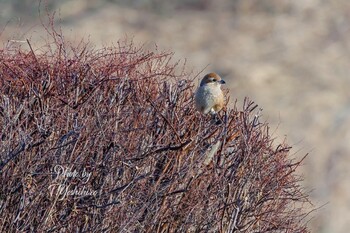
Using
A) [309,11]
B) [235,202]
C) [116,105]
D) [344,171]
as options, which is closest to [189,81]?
[116,105]

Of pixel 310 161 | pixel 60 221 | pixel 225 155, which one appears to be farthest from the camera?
pixel 310 161

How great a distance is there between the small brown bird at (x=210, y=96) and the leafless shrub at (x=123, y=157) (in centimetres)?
11

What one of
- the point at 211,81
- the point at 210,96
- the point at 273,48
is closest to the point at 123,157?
the point at 210,96

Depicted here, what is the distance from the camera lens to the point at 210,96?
455 inches

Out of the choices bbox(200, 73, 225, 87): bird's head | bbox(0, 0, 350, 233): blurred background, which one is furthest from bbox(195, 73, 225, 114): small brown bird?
bbox(0, 0, 350, 233): blurred background

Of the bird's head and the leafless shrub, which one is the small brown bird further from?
the leafless shrub

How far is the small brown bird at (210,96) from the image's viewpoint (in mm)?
11531

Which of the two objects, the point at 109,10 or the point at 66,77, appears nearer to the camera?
the point at 66,77

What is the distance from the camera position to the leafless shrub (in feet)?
33.3

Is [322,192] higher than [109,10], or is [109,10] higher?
[109,10]

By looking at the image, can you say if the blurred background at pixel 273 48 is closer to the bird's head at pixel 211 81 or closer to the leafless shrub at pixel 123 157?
the bird's head at pixel 211 81

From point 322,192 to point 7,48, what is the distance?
16319 millimetres

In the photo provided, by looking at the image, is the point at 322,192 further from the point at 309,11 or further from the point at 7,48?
the point at 7,48

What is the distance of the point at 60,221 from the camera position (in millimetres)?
10211
